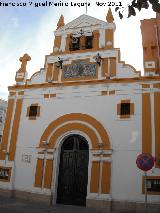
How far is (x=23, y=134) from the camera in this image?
54.9ft

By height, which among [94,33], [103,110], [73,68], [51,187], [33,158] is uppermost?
[94,33]

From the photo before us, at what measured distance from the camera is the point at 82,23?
60.9 ft

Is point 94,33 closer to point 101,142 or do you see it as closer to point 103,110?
point 103,110

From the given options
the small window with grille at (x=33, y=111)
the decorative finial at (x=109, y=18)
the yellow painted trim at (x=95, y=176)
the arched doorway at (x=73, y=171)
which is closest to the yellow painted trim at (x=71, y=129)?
the arched doorway at (x=73, y=171)

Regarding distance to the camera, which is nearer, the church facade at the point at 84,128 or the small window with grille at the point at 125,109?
the church facade at the point at 84,128

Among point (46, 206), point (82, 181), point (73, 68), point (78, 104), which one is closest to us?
point (46, 206)

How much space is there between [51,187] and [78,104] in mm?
4859

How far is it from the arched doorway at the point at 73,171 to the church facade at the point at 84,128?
0.05 m

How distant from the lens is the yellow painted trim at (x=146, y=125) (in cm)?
1418

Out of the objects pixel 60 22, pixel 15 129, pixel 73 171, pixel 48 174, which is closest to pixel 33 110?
pixel 15 129

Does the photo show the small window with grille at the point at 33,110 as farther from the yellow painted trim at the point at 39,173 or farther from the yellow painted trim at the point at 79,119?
the yellow painted trim at the point at 39,173

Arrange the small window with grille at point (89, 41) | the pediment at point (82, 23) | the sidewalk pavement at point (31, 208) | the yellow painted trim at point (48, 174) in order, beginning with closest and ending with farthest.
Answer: the sidewalk pavement at point (31, 208) < the yellow painted trim at point (48, 174) < the small window with grille at point (89, 41) < the pediment at point (82, 23)

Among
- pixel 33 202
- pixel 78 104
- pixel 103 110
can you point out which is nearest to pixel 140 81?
pixel 103 110

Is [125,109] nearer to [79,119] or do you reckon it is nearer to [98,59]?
[79,119]
